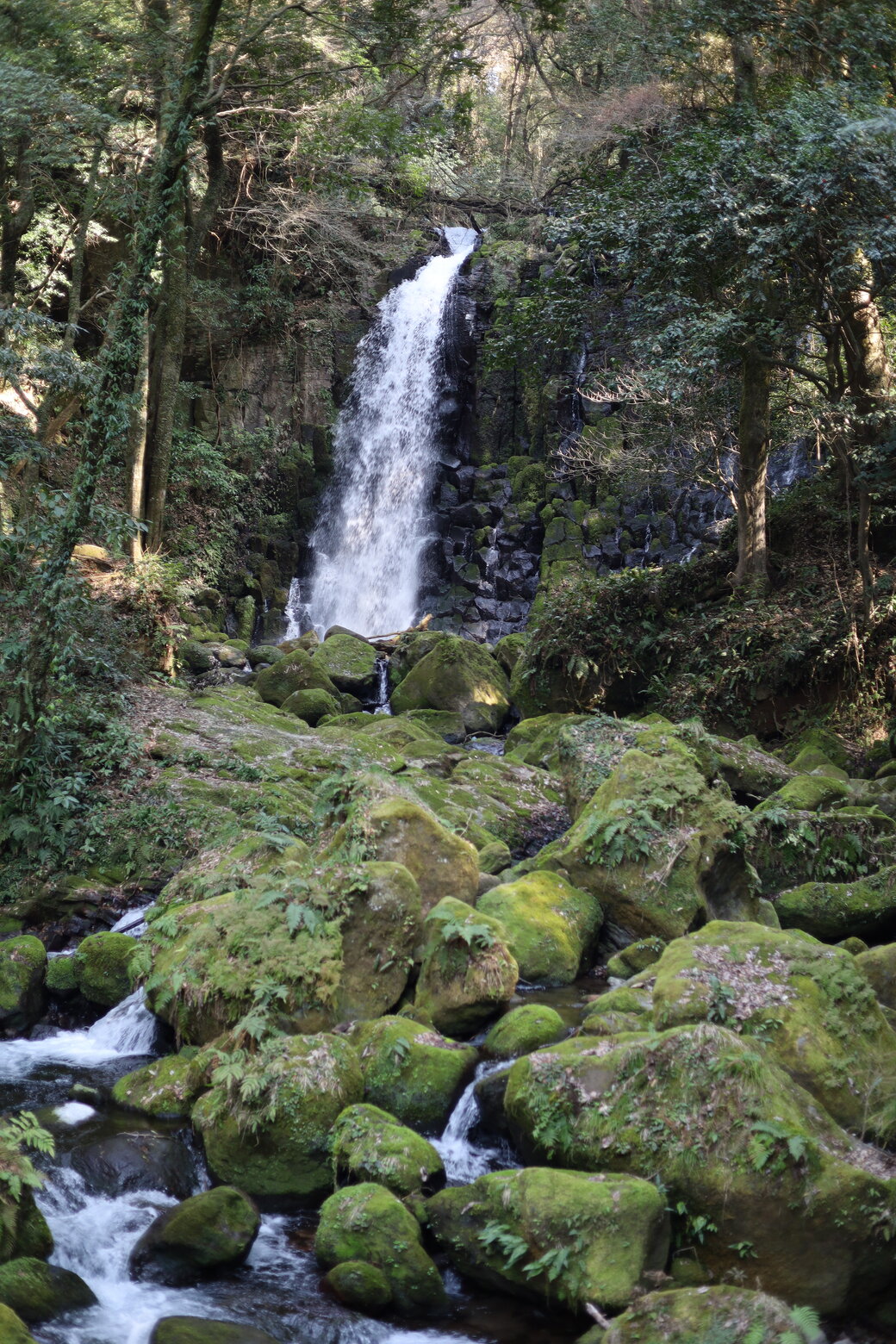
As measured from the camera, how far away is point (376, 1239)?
4.47m

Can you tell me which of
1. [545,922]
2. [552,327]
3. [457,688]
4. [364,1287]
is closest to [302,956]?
[545,922]

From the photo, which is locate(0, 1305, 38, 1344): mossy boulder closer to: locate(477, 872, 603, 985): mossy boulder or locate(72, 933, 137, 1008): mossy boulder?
locate(72, 933, 137, 1008): mossy boulder

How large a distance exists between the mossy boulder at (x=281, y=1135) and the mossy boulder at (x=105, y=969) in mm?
2065

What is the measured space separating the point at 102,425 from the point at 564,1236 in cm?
728

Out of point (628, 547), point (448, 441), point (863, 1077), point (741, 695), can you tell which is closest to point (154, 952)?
point (863, 1077)

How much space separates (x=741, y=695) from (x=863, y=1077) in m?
8.92

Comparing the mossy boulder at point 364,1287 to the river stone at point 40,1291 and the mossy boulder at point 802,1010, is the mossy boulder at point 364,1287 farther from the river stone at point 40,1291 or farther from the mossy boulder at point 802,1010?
the mossy boulder at point 802,1010

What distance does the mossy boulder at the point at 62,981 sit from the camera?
725 centimetres

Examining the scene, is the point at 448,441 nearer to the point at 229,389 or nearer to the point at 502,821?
the point at 229,389

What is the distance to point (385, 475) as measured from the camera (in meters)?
24.4

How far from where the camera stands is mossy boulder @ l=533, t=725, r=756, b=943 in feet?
24.4

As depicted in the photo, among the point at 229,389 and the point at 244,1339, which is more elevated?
the point at 229,389

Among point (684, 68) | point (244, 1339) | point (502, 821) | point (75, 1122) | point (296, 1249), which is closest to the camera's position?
point (244, 1339)

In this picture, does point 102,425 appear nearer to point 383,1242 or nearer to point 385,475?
point 383,1242
